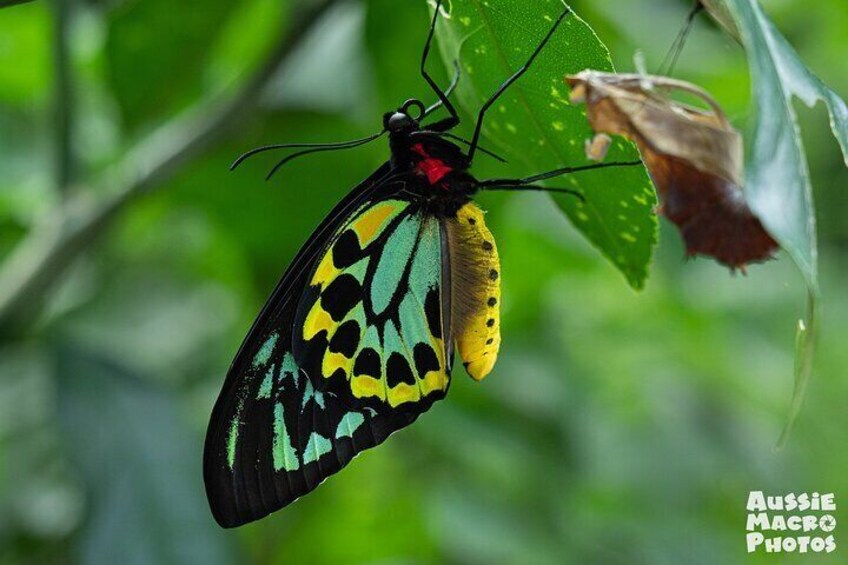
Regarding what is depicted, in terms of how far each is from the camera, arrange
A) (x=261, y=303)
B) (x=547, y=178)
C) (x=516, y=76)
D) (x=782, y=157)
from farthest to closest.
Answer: (x=261, y=303)
(x=547, y=178)
(x=516, y=76)
(x=782, y=157)

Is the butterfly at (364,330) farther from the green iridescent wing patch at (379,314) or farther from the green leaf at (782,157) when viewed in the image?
the green leaf at (782,157)

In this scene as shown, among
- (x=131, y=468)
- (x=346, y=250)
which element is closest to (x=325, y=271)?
(x=346, y=250)

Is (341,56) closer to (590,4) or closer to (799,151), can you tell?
(590,4)

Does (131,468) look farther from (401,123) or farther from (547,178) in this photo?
(547,178)

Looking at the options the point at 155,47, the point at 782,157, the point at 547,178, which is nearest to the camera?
the point at 782,157


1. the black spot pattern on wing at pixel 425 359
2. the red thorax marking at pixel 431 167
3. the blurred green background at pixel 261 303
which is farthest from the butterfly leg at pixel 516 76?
the blurred green background at pixel 261 303

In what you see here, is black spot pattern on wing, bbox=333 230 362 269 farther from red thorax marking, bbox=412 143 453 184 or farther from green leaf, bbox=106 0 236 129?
green leaf, bbox=106 0 236 129

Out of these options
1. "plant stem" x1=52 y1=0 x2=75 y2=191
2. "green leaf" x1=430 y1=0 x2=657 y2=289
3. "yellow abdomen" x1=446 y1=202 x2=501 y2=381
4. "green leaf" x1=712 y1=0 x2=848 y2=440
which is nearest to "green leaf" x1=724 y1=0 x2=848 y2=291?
"green leaf" x1=712 y1=0 x2=848 y2=440
